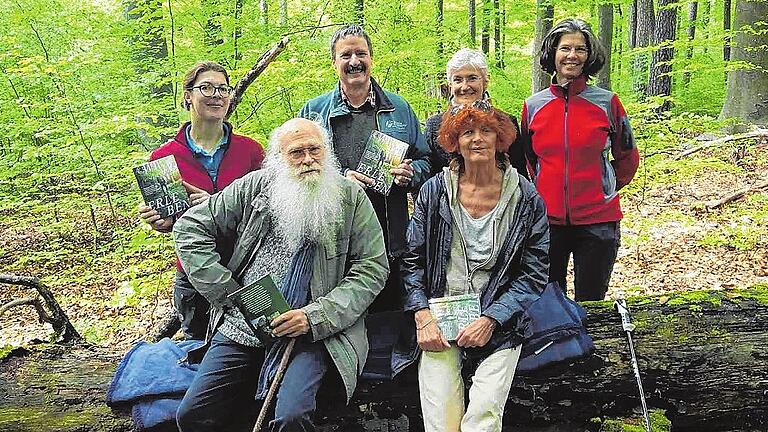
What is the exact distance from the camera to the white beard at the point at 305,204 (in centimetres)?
293

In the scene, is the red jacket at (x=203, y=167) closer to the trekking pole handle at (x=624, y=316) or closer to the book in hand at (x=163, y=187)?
the book in hand at (x=163, y=187)

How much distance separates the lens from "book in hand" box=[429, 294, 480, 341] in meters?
2.83

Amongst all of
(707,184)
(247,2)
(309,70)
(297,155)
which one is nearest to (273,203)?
(297,155)

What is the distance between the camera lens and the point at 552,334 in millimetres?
3105

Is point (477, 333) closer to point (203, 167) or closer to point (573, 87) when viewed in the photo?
point (573, 87)

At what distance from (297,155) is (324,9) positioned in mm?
6443

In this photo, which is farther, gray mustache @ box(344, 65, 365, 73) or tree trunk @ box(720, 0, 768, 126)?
tree trunk @ box(720, 0, 768, 126)

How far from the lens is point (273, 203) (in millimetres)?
2971

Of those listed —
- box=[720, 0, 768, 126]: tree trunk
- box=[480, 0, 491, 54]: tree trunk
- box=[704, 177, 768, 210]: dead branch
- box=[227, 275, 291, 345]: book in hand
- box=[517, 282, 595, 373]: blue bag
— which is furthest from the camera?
box=[480, 0, 491, 54]: tree trunk

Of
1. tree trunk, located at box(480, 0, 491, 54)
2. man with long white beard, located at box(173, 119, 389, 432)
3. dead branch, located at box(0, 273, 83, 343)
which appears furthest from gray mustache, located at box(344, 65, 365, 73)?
tree trunk, located at box(480, 0, 491, 54)

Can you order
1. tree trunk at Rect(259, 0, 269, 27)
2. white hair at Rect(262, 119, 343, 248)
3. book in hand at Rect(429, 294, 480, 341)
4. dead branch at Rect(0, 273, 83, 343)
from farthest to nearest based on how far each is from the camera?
tree trunk at Rect(259, 0, 269, 27) → dead branch at Rect(0, 273, 83, 343) → white hair at Rect(262, 119, 343, 248) → book in hand at Rect(429, 294, 480, 341)

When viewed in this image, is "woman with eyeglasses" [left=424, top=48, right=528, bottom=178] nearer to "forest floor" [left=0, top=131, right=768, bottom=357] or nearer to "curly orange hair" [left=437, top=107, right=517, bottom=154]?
"curly orange hair" [left=437, top=107, right=517, bottom=154]

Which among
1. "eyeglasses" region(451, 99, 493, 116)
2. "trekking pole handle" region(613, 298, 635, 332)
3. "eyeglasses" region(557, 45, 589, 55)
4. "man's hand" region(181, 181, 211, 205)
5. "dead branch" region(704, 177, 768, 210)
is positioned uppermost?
"eyeglasses" region(557, 45, 589, 55)

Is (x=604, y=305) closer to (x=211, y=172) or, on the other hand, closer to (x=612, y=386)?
(x=612, y=386)
